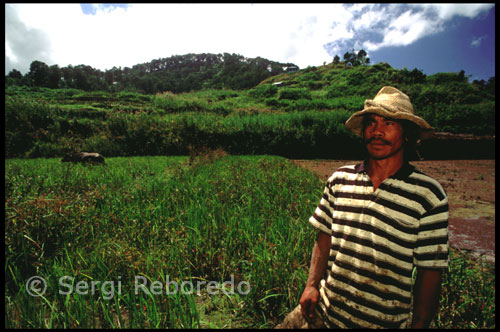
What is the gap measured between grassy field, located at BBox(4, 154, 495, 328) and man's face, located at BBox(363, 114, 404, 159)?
121 cm

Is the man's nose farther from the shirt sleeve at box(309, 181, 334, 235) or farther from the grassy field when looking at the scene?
the grassy field

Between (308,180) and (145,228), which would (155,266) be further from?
(308,180)

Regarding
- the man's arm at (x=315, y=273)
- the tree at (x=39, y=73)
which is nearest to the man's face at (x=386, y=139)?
the man's arm at (x=315, y=273)

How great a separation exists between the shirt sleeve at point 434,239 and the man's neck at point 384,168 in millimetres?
226

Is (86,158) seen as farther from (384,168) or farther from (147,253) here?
(384,168)

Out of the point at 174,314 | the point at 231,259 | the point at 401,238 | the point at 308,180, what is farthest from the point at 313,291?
the point at 308,180

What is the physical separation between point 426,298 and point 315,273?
0.47 meters

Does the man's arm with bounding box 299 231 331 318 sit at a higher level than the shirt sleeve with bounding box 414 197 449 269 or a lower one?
lower

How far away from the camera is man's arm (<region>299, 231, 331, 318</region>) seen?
1194 millimetres

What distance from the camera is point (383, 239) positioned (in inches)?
41.0

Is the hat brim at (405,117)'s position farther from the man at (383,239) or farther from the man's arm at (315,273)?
the man's arm at (315,273)

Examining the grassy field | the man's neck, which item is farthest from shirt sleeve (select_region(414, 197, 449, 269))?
the grassy field

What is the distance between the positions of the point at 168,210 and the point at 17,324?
1.79 m

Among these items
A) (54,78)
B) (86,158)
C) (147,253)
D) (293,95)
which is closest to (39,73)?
(54,78)
